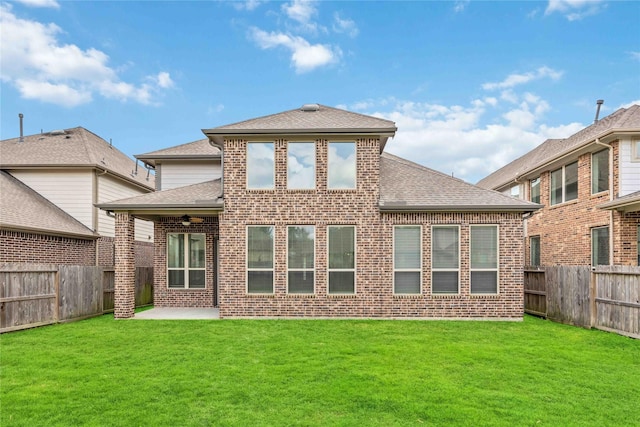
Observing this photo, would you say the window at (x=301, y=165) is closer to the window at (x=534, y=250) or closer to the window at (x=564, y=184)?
the window at (x=564, y=184)

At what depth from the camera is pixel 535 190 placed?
54.4ft

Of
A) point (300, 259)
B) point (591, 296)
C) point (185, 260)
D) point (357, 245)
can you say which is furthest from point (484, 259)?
point (185, 260)

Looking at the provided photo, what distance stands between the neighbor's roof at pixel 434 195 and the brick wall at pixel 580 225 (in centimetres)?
319

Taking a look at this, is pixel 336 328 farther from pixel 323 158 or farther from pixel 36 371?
pixel 36 371

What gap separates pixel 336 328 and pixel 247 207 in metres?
4.07

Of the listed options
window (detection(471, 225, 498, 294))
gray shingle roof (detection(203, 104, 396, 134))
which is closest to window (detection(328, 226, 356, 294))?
gray shingle roof (detection(203, 104, 396, 134))

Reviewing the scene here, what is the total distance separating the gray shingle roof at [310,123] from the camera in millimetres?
10484

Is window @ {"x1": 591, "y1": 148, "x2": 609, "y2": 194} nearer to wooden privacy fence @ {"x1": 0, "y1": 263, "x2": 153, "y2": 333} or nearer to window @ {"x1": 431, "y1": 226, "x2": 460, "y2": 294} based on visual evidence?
window @ {"x1": 431, "y1": 226, "x2": 460, "y2": 294}

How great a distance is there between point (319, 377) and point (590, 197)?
11570mm

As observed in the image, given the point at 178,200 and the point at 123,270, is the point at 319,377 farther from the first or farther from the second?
the point at 123,270

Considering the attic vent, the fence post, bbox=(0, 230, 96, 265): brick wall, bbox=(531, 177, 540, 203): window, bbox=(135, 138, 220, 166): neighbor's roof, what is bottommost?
the fence post

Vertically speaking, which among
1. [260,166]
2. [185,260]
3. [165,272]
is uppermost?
[260,166]

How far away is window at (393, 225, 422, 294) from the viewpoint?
34.7 ft

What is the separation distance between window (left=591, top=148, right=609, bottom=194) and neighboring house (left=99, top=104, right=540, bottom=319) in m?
3.69
